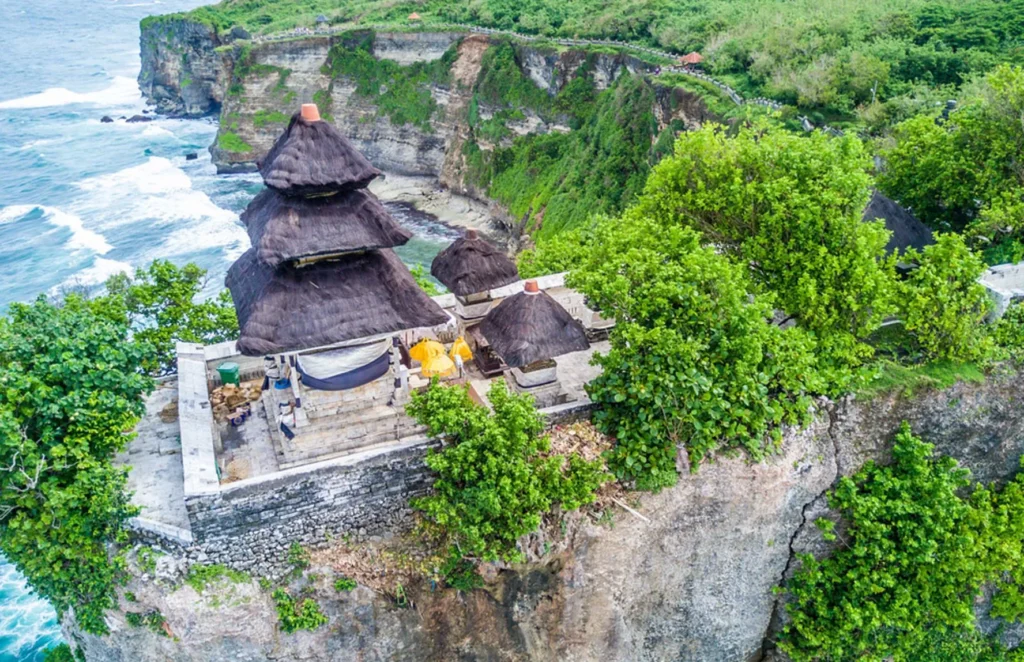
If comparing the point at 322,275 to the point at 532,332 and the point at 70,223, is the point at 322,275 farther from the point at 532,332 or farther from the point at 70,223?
the point at 70,223

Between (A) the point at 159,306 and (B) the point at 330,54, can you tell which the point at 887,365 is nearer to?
(A) the point at 159,306

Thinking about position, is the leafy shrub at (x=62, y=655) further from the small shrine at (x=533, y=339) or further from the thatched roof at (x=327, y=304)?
the small shrine at (x=533, y=339)

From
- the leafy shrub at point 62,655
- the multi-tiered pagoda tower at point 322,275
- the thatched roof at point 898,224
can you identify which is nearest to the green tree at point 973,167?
the thatched roof at point 898,224

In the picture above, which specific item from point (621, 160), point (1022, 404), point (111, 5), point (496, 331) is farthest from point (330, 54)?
point (111, 5)

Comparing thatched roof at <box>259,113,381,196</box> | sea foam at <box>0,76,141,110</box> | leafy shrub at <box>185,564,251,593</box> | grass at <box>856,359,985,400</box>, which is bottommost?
sea foam at <box>0,76,141,110</box>

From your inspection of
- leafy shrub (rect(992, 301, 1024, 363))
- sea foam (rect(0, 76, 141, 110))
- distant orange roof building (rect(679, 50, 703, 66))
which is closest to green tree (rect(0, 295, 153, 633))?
leafy shrub (rect(992, 301, 1024, 363))

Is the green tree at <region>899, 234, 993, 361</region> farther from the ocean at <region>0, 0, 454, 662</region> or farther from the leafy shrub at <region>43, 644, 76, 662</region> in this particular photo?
the ocean at <region>0, 0, 454, 662</region>

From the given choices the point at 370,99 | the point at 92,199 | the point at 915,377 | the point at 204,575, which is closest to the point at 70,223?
the point at 92,199
